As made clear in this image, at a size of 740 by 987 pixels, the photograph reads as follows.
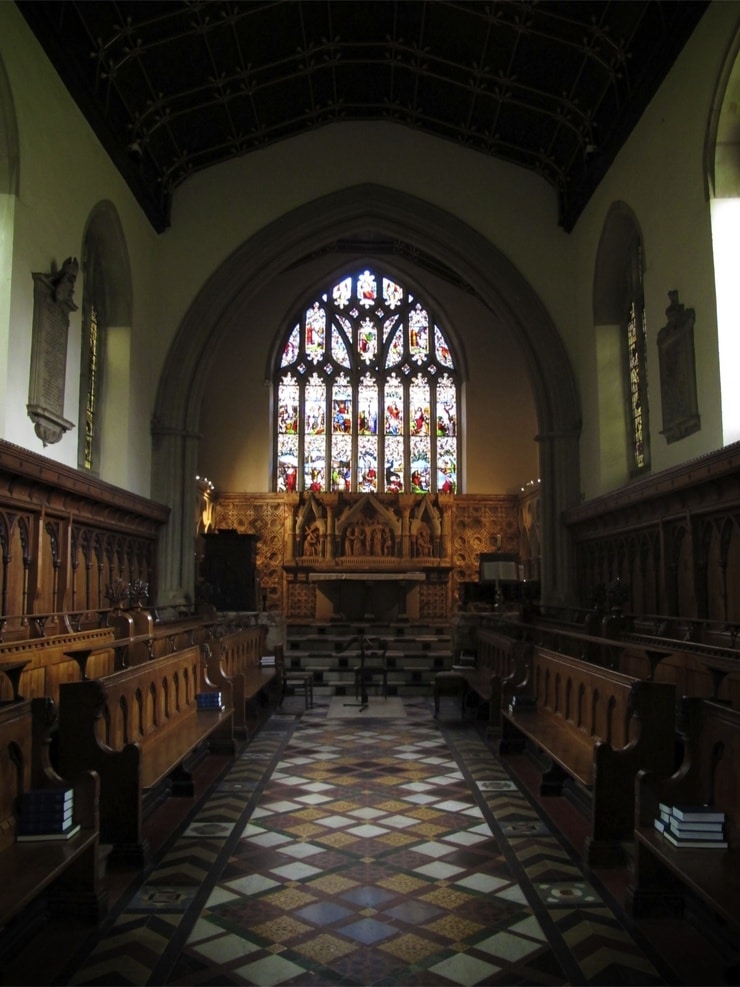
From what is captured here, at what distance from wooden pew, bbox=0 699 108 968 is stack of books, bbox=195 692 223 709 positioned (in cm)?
310

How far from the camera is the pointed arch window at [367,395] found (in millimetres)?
Answer: 18938

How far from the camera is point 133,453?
12.6 meters

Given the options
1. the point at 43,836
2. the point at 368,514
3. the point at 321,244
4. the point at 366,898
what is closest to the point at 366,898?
the point at 366,898

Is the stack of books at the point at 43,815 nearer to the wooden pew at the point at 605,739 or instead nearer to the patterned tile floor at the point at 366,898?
the patterned tile floor at the point at 366,898

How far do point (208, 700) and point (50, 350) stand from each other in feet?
14.2

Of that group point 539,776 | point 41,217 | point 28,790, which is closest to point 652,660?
point 539,776

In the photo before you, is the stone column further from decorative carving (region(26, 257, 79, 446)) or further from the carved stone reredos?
decorative carving (region(26, 257, 79, 446))

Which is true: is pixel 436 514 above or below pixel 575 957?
above

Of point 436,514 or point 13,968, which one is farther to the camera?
point 436,514

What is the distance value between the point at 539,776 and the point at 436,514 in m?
11.6

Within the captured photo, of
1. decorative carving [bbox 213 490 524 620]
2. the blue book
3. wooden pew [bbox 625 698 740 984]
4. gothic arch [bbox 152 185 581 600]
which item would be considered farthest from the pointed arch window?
the blue book

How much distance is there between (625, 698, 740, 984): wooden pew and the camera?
124 inches

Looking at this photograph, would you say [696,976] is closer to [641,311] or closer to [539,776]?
[539,776]

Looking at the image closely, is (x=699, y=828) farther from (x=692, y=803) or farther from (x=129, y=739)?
(x=129, y=739)
